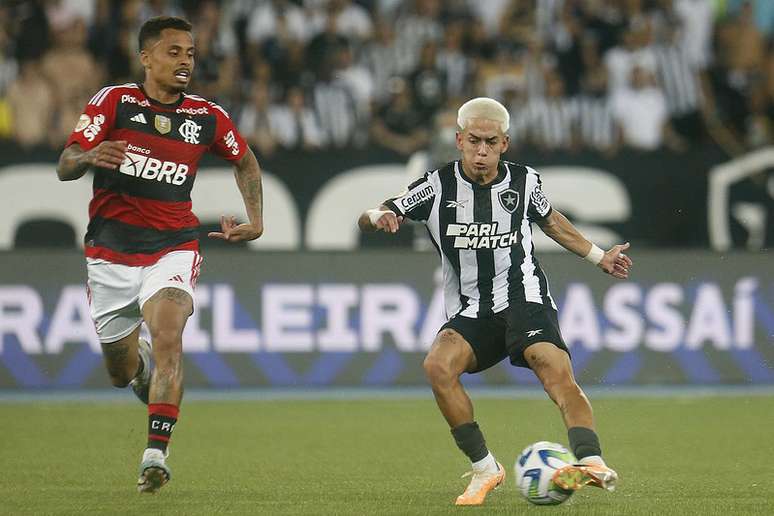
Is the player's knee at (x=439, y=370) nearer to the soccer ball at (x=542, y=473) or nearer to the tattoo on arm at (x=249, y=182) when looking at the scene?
the soccer ball at (x=542, y=473)

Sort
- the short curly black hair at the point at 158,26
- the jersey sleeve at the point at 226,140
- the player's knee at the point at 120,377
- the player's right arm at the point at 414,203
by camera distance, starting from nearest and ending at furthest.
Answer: the player's right arm at the point at 414,203 < the short curly black hair at the point at 158,26 < the jersey sleeve at the point at 226,140 < the player's knee at the point at 120,377

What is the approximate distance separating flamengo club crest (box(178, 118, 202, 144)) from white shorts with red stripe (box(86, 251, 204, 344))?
0.60 metres

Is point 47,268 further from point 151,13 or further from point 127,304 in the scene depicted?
point 127,304

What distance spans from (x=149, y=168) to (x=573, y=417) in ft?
8.56

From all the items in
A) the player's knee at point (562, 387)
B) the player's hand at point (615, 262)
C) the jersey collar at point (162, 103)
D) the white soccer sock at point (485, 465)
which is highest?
the jersey collar at point (162, 103)

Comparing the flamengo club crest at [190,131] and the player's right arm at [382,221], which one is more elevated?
the flamengo club crest at [190,131]

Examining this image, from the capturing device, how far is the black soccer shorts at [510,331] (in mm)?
7168

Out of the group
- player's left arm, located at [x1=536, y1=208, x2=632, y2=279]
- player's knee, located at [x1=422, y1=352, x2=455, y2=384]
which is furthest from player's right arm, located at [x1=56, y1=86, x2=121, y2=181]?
player's left arm, located at [x1=536, y1=208, x2=632, y2=279]

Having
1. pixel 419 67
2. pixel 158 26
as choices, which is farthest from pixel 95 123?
pixel 419 67

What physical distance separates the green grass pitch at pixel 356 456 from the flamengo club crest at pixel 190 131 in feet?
5.94

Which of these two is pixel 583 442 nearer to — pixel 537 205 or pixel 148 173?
pixel 537 205

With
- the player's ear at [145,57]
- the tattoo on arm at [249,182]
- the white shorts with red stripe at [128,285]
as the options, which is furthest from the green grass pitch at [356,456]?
the player's ear at [145,57]

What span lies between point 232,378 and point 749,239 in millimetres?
5312

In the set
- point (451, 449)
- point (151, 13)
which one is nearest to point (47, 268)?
point (151, 13)
